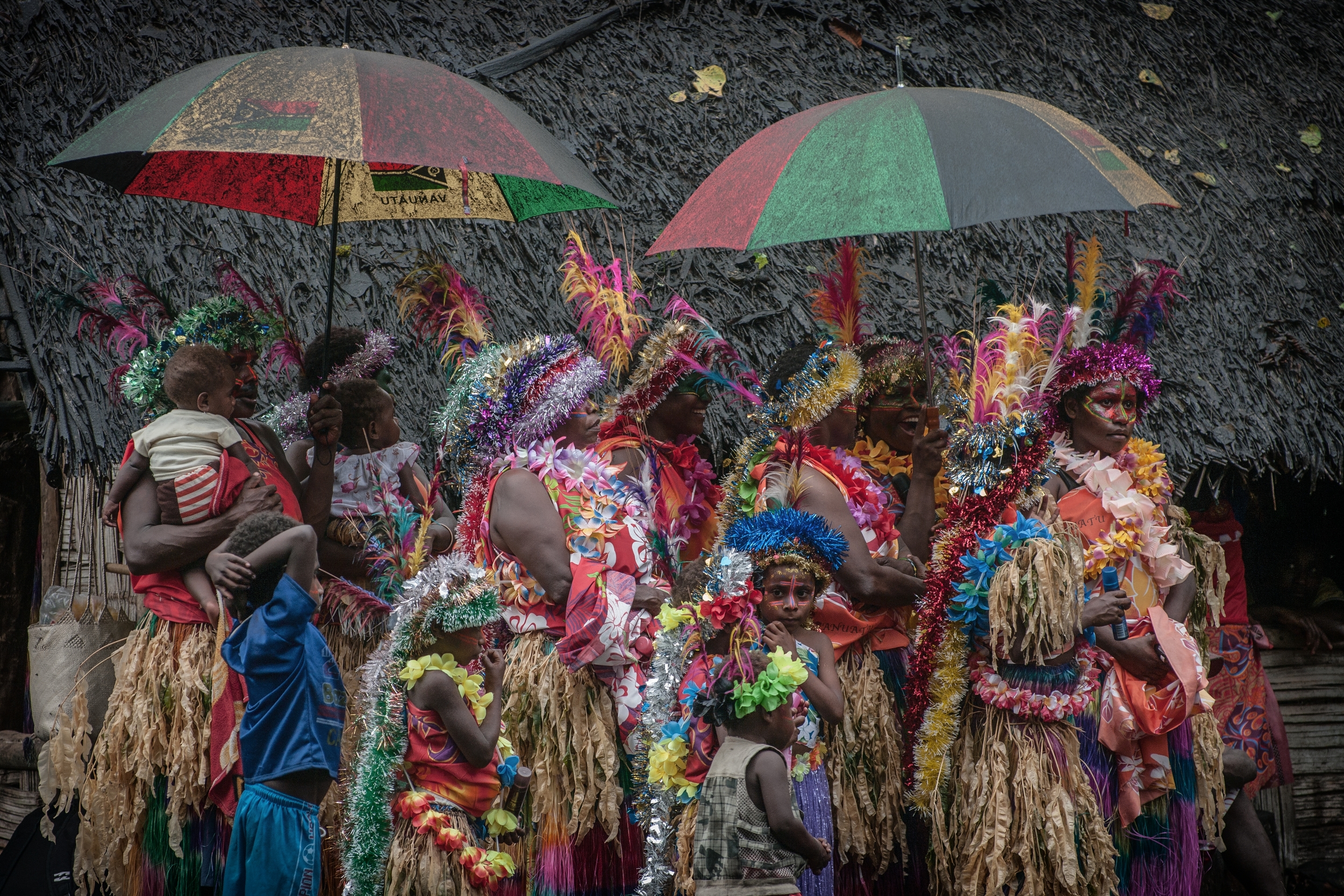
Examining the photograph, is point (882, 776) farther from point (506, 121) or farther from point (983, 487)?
point (506, 121)

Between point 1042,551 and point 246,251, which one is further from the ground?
point 246,251

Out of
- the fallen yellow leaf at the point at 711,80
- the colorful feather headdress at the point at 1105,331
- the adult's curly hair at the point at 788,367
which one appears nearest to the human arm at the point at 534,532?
the adult's curly hair at the point at 788,367

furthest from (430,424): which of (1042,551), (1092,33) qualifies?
(1092,33)

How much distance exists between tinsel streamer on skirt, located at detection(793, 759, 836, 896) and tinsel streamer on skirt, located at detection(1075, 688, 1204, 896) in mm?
947

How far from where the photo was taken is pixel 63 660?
4887 millimetres

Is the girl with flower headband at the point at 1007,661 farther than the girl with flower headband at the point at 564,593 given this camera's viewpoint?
No

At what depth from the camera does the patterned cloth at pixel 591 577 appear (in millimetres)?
4145

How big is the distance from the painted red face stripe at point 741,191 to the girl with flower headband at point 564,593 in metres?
0.63

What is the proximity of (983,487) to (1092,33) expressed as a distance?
5.04 metres

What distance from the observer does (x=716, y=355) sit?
4.73m

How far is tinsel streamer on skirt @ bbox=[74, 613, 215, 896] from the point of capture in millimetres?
4051

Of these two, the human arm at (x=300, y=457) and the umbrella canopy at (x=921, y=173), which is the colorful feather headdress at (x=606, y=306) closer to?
the umbrella canopy at (x=921, y=173)

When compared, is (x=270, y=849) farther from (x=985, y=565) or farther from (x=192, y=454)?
(x=985, y=565)

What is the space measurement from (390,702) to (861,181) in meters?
2.20
